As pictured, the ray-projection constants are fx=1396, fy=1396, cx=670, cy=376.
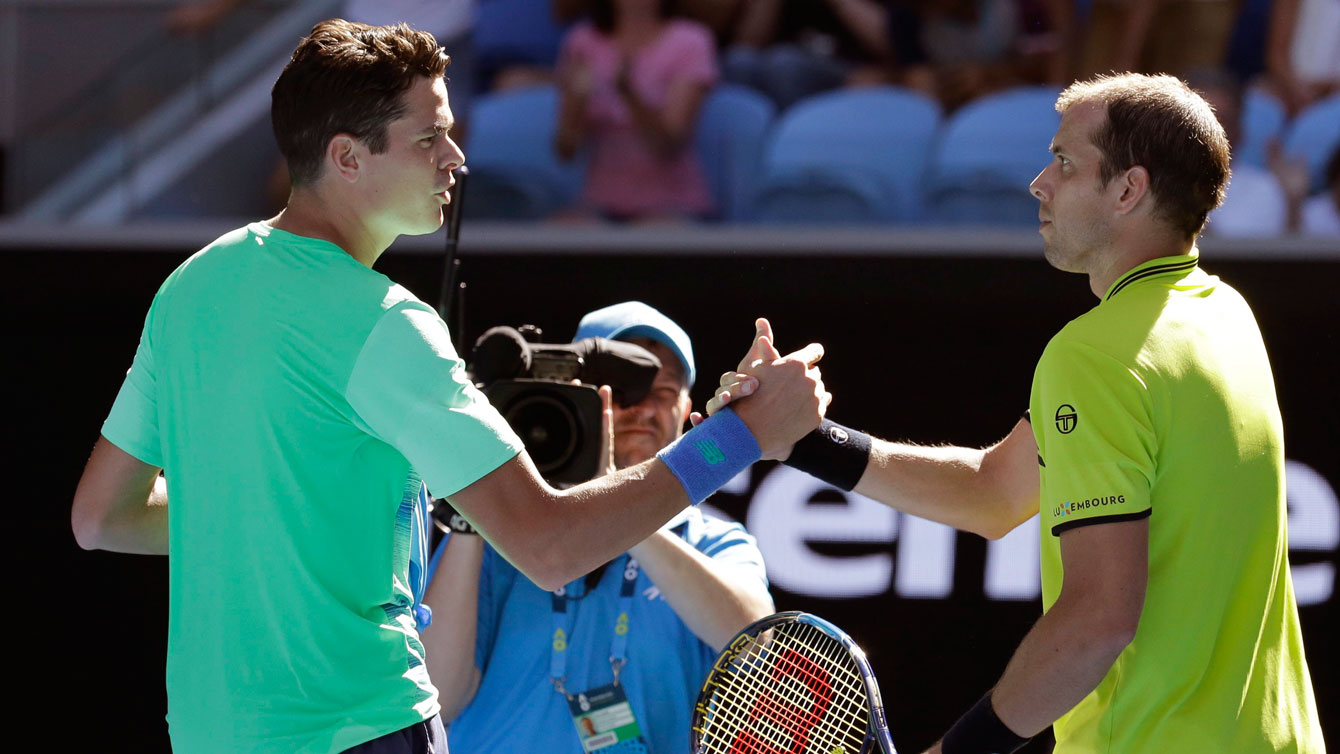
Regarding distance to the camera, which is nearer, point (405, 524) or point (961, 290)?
point (405, 524)

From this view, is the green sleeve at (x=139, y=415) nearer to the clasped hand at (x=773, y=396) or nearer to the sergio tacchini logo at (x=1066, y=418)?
the clasped hand at (x=773, y=396)

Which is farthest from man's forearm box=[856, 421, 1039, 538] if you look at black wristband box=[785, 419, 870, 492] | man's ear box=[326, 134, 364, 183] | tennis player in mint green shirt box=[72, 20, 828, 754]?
man's ear box=[326, 134, 364, 183]

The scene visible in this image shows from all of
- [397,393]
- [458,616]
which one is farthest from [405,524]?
[458,616]

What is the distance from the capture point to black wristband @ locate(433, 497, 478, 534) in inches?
103

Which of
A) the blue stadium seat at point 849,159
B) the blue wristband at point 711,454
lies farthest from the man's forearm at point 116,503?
the blue stadium seat at point 849,159

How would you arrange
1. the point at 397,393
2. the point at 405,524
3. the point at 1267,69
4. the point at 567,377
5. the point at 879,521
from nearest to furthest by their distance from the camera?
the point at 397,393 < the point at 405,524 < the point at 567,377 < the point at 879,521 < the point at 1267,69

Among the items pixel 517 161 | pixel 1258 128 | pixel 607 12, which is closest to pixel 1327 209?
pixel 1258 128

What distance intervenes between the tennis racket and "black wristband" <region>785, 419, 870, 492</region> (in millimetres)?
357

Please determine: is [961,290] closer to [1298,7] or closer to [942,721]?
[942,721]

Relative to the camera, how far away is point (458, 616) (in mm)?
2596

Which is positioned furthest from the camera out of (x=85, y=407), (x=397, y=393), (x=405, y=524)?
(x=85, y=407)

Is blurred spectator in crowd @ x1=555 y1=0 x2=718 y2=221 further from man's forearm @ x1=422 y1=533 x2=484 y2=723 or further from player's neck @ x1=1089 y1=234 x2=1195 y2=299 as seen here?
player's neck @ x1=1089 y1=234 x2=1195 y2=299

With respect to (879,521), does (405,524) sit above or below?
above

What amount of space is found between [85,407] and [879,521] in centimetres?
263
